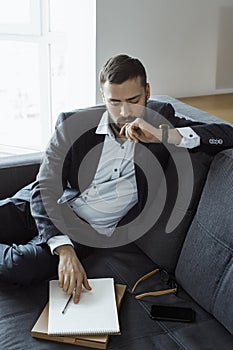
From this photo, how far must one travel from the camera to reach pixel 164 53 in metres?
3.06

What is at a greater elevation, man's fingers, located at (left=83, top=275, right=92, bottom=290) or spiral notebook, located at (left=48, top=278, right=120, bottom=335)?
man's fingers, located at (left=83, top=275, right=92, bottom=290)

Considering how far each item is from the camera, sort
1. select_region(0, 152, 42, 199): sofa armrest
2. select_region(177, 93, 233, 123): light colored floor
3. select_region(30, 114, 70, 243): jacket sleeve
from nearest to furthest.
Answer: select_region(30, 114, 70, 243): jacket sleeve < select_region(0, 152, 42, 199): sofa armrest < select_region(177, 93, 233, 123): light colored floor

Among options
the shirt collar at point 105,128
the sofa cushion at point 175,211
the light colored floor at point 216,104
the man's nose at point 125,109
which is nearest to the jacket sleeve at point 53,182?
the shirt collar at point 105,128

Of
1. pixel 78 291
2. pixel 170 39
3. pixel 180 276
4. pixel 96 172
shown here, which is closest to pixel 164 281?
pixel 180 276

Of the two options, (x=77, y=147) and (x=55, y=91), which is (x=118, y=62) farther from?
(x=55, y=91)

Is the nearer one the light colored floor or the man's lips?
the man's lips

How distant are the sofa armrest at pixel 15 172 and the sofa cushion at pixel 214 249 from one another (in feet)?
2.41

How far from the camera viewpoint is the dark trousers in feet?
5.43

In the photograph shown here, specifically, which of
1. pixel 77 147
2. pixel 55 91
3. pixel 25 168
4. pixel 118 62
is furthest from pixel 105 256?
pixel 55 91

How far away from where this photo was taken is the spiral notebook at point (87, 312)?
4.75ft

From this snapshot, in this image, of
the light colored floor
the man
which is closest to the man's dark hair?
the man

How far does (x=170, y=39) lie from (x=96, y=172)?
147cm

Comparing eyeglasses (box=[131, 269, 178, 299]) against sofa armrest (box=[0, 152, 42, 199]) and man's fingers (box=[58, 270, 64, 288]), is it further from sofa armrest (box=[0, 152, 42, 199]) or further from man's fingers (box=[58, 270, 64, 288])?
sofa armrest (box=[0, 152, 42, 199])

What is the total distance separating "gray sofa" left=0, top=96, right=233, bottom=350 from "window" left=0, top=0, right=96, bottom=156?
136 centimetres
